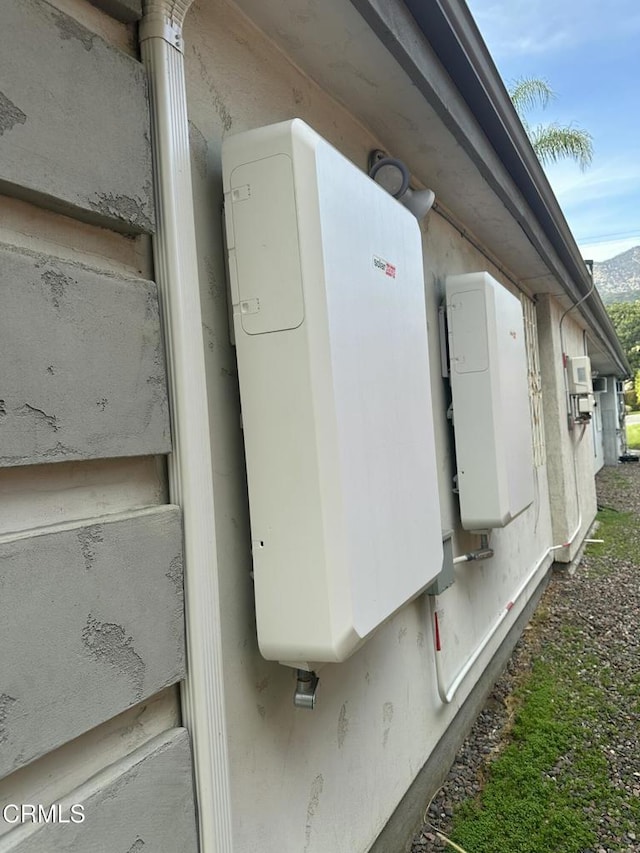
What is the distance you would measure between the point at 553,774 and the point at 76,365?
2.83 metres

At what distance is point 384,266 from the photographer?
5.20 feet

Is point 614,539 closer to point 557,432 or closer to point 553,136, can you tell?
point 557,432

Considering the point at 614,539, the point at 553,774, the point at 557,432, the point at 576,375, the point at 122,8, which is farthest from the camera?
the point at 614,539

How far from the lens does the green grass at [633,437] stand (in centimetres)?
2559

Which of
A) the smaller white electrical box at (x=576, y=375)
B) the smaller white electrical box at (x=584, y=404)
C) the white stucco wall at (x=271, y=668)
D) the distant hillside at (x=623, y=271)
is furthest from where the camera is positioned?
the distant hillside at (x=623, y=271)

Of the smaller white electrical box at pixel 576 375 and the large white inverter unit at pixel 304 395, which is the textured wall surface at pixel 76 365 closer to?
the large white inverter unit at pixel 304 395

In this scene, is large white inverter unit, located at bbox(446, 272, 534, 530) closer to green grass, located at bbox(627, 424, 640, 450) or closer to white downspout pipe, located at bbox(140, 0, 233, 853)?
white downspout pipe, located at bbox(140, 0, 233, 853)

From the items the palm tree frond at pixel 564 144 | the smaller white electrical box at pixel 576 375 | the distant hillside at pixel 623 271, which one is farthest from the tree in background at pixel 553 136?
the distant hillside at pixel 623 271

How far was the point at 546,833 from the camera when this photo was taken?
224 centimetres

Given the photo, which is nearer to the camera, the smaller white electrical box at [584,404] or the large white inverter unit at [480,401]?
the large white inverter unit at [480,401]

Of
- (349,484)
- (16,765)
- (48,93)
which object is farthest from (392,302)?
(16,765)

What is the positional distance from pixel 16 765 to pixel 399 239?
5.11 feet

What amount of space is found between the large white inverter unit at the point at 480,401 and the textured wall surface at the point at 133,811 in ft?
6.70

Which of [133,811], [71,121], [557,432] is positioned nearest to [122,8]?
[71,121]
